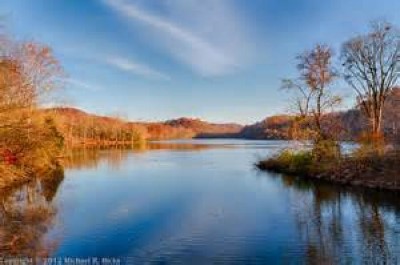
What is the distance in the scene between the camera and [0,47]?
18672 millimetres

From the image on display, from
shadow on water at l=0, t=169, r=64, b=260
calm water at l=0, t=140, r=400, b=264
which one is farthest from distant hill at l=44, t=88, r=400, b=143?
shadow on water at l=0, t=169, r=64, b=260

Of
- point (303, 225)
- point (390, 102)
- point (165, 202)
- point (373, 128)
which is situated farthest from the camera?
point (390, 102)

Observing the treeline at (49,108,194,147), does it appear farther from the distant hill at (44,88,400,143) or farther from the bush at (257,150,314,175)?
the bush at (257,150,314,175)

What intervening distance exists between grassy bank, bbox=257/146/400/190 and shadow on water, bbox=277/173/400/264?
4.34 ft

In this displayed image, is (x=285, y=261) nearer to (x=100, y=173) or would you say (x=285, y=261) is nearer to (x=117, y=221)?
(x=117, y=221)

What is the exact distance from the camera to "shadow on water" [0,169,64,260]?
10367mm

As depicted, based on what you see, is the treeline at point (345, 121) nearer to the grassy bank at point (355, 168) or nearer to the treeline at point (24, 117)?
the grassy bank at point (355, 168)

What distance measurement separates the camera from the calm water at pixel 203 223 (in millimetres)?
10180

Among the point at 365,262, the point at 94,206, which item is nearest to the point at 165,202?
the point at 94,206

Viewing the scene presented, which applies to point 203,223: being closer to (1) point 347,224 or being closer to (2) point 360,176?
(1) point 347,224

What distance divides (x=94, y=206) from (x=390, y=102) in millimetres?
25900

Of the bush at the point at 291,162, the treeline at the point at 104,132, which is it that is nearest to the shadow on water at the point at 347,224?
the bush at the point at 291,162

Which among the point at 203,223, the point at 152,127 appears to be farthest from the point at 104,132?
the point at 203,223

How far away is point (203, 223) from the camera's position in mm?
13656
